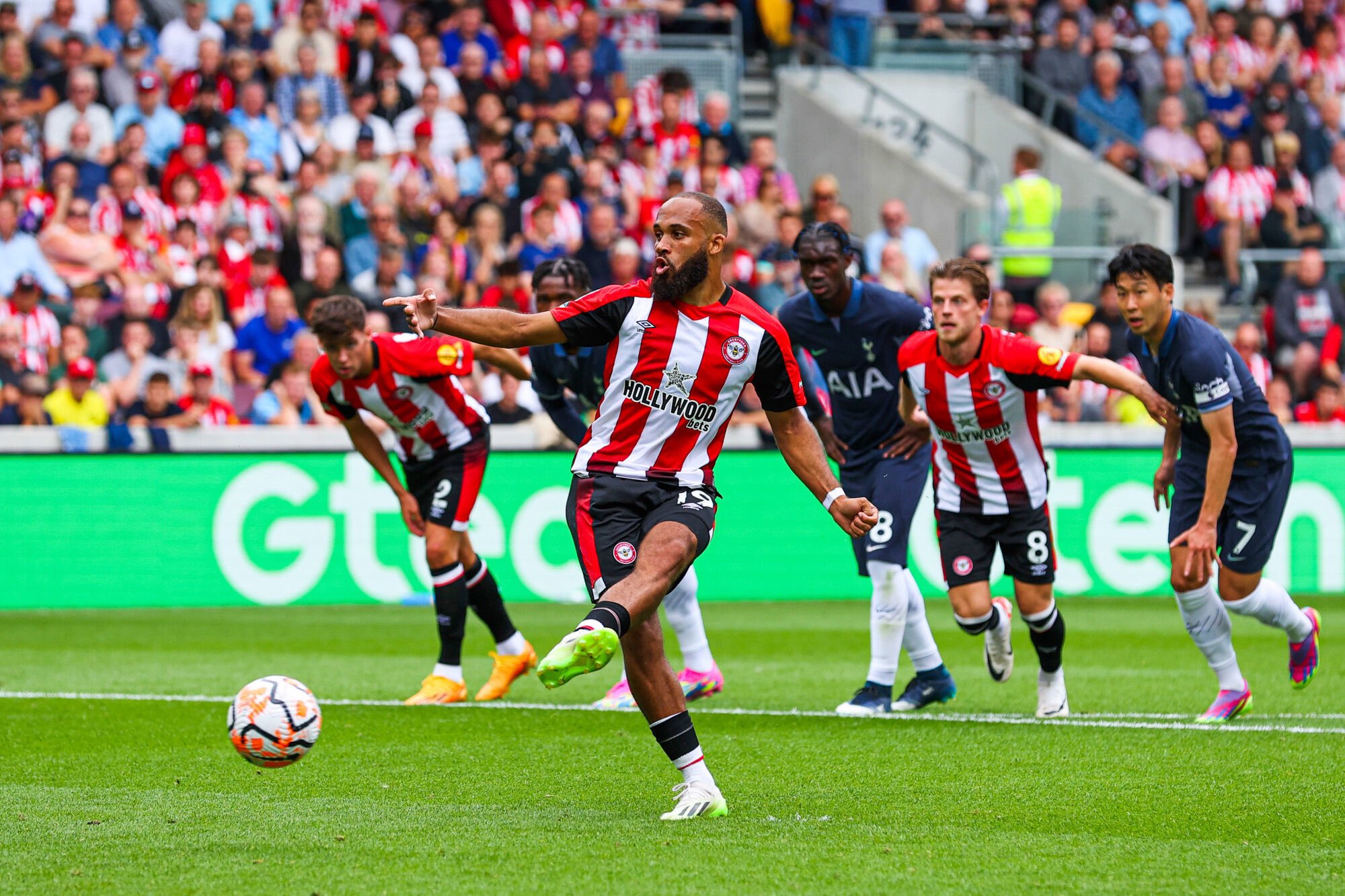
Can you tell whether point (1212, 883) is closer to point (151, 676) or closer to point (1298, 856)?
point (1298, 856)

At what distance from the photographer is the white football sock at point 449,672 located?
9578 mm

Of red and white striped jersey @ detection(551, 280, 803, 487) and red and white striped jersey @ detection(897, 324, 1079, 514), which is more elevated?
red and white striped jersey @ detection(551, 280, 803, 487)

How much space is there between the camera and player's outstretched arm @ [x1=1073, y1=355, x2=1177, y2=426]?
783cm

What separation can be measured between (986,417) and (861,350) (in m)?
0.92

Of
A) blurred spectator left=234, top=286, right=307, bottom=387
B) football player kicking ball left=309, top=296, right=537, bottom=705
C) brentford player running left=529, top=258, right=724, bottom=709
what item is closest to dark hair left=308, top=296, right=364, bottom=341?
football player kicking ball left=309, top=296, right=537, bottom=705

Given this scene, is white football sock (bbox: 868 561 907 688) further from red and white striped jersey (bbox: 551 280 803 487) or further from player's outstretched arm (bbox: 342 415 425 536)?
red and white striped jersey (bbox: 551 280 803 487)

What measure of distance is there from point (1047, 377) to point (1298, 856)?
325cm

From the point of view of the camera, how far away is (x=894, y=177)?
72.5 ft

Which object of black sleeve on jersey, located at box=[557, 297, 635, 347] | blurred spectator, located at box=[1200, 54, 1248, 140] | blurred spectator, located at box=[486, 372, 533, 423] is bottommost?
blurred spectator, located at box=[486, 372, 533, 423]

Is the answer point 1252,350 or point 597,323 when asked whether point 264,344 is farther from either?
point 597,323

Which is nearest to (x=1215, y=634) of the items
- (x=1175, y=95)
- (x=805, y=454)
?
(x=805, y=454)

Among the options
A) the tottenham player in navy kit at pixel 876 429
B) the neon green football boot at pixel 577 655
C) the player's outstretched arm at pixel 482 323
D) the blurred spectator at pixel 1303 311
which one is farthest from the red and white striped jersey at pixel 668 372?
the blurred spectator at pixel 1303 311

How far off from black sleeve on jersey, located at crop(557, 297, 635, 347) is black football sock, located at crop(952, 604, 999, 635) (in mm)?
3279

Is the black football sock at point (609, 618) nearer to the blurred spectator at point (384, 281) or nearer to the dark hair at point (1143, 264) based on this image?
the dark hair at point (1143, 264)
